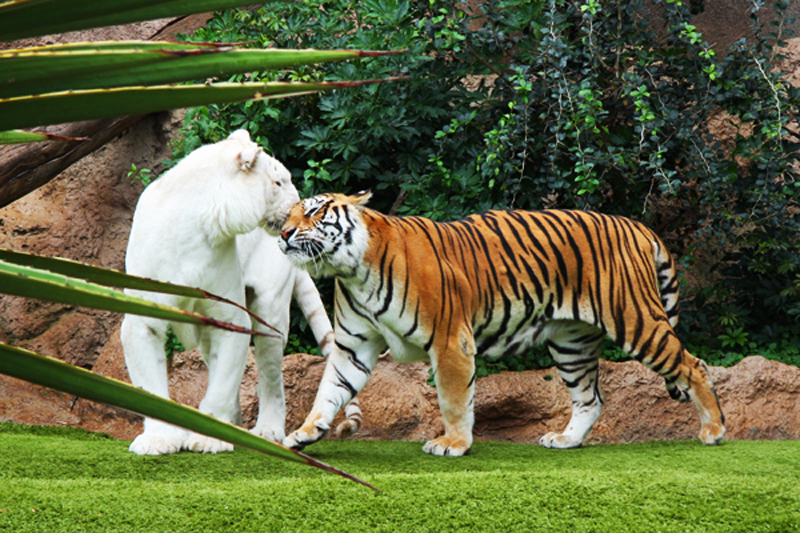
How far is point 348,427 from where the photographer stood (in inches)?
162

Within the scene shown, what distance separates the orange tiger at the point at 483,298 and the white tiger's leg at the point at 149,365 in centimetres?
62

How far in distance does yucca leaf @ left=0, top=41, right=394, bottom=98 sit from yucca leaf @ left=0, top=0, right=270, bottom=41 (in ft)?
0.07

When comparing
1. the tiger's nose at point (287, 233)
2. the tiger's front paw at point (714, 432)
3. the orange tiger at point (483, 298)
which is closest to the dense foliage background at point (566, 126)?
the orange tiger at point (483, 298)

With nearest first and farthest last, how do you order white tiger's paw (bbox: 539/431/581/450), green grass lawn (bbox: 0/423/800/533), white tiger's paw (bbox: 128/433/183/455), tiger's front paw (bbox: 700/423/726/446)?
green grass lawn (bbox: 0/423/800/533) → white tiger's paw (bbox: 128/433/183/455) → tiger's front paw (bbox: 700/423/726/446) → white tiger's paw (bbox: 539/431/581/450)

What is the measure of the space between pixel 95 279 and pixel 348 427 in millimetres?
3454

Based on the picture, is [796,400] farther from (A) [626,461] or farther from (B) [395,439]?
(B) [395,439]

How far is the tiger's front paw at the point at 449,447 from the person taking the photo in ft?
12.4

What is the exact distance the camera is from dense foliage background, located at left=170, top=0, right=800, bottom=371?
5191 mm

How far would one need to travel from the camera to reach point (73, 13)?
668 mm

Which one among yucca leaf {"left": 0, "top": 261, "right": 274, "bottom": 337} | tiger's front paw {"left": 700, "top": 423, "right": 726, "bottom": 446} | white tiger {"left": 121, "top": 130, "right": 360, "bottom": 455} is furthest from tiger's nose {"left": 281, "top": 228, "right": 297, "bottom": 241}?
yucca leaf {"left": 0, "top": 261, "right": 274, "bottom": 337}

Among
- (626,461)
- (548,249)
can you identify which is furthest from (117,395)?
(548,249)

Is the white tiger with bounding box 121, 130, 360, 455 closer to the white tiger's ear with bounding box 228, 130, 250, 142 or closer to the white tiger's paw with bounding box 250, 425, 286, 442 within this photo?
the white tiger's ear with bounding box 228, 130, 250, 142

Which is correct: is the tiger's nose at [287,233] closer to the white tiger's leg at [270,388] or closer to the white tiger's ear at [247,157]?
the white tiger's ear at [247,157]

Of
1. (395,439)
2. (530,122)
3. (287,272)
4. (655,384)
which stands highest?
(530,122)
